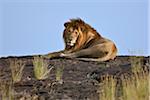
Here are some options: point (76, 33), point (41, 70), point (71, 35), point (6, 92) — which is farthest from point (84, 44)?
point (6, 92)

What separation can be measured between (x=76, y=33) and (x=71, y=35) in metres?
0.18

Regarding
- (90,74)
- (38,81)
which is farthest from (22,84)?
(90,74)

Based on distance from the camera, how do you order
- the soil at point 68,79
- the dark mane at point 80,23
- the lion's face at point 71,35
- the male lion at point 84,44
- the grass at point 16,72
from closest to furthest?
1. the soil at point 68,79
2. the grass at point 16,72
3. the male lion at point 84,44
4. the lion's face at point 71,35
5. the dark mane at point 80,23

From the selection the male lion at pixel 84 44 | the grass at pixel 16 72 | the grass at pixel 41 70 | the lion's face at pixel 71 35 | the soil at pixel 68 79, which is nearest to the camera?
the soil at pixel 68 79

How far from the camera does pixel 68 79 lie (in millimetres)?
9594

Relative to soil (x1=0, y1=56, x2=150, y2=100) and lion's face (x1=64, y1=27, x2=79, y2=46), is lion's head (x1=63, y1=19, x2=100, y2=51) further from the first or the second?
soil (x1=0, y1=56, x2=150, y2=100)

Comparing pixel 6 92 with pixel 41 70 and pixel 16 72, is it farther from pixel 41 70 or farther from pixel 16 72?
pixel 41 70

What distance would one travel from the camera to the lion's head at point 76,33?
504 inches

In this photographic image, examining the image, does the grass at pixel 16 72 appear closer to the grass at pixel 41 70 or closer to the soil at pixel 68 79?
the soil at pixel 68 79

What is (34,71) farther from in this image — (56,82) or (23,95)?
(23,95)

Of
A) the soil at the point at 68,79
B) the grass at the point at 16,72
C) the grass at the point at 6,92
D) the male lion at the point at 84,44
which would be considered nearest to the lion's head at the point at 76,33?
the male lion at the point at 84,44

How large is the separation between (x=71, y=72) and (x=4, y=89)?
2.41 metres

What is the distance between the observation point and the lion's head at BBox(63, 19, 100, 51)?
1279 centimetres

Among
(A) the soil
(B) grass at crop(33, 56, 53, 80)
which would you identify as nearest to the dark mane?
(A) the soil
